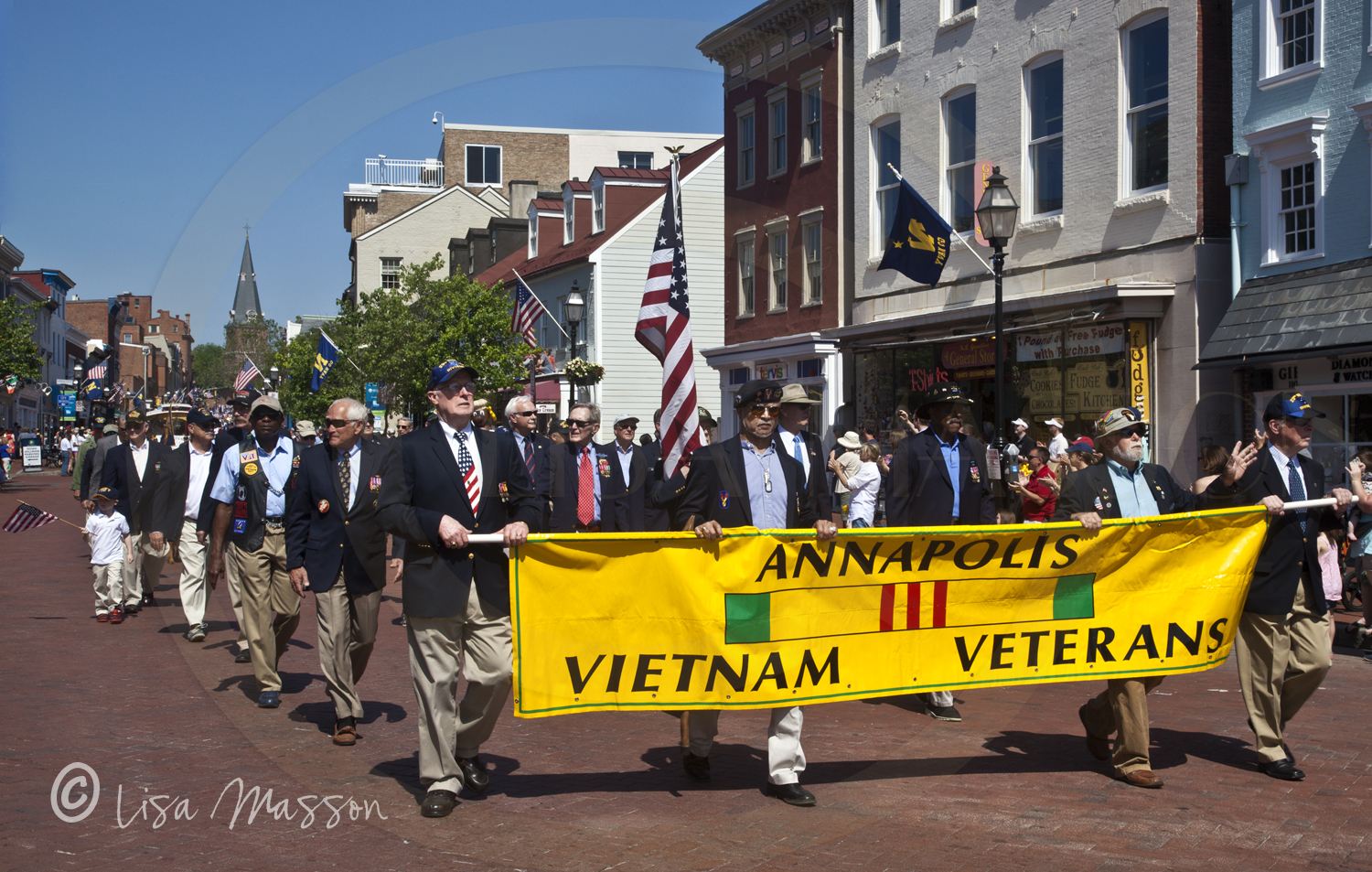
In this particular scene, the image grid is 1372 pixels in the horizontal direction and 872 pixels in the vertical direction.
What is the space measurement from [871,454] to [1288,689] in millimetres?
9550

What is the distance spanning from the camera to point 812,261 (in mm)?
27516

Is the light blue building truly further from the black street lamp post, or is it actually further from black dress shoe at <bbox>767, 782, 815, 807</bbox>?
black dress shoe at <bbox>767, 782, 815, 807</bbox>

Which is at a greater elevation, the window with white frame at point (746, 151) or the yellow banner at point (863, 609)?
the window with white frame at point (746, 151)

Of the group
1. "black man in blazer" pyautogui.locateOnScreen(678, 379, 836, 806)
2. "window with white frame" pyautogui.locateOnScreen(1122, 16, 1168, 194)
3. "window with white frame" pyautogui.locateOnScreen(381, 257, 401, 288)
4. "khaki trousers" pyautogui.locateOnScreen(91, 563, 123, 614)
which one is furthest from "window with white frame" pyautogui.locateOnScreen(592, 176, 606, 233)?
"black man in blazer" pyautogui.locateOnScreen(678, 379, 836, 806)

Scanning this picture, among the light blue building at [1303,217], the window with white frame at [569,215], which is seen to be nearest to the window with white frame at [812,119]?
the light blue building at [1303,217]

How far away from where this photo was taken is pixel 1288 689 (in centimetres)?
645

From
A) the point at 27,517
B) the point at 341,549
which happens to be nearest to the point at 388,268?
the point at 27,517

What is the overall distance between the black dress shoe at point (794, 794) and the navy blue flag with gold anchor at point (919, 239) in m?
15.3

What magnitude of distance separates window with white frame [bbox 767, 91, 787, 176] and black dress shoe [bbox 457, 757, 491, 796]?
24.1 m

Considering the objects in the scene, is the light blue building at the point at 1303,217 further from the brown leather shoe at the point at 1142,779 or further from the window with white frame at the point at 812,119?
the window with white frame at the point at 812,119

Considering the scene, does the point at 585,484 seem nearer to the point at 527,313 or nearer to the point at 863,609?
the point at 863,609

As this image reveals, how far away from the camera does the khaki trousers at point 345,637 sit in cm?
715

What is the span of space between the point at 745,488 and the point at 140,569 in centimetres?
985

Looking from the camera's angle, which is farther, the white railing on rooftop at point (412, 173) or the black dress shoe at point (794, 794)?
the white railing on rooftop at point (412, 173)
